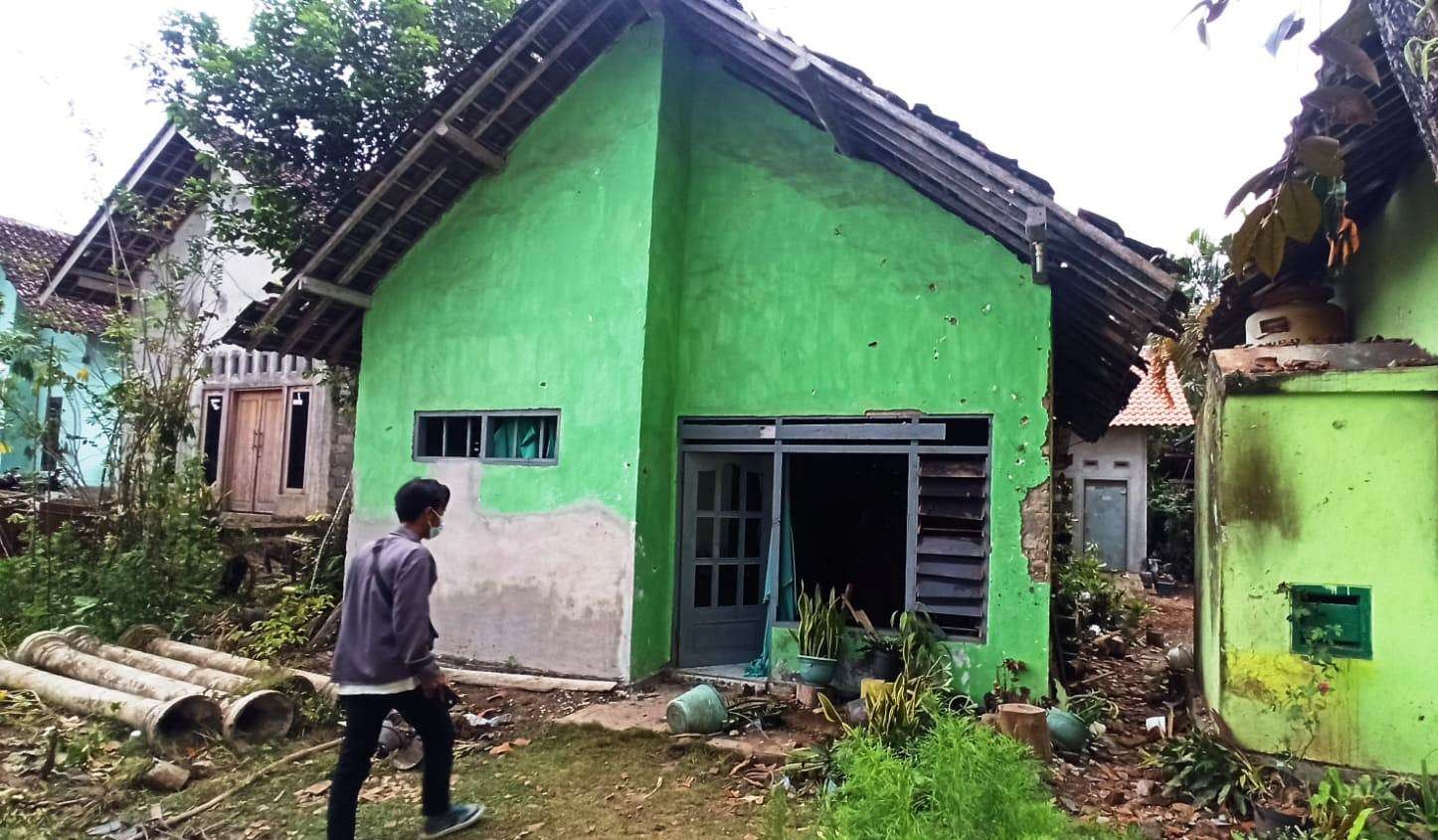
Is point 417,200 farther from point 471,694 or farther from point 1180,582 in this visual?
point 1180,582

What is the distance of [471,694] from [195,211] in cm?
963

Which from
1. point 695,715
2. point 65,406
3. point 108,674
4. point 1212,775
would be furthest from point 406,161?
point 65,406

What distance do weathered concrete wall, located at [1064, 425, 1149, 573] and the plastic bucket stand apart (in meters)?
12.3

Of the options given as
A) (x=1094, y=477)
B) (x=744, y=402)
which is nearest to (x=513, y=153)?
(x=744, y=402)

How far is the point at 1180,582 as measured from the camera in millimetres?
16219

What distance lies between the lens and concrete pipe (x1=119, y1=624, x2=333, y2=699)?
593 centimetres

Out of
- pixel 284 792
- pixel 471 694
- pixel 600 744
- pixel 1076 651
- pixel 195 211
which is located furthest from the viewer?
→ pixel 195 211

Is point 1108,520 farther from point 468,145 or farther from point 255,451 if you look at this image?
point 255,451

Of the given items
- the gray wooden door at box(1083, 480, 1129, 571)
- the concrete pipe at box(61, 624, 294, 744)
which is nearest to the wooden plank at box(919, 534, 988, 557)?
the concrete pipe at box(61, 624, 294, 744)

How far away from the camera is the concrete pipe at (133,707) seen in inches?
209

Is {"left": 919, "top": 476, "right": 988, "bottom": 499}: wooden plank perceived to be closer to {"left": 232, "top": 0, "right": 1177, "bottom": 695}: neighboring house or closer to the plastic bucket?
{"left": 232, "top": 0, "right": 1177, "bottom": 695}: neighboring house

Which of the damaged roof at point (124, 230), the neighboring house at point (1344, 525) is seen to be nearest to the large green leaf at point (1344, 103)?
the neighboring house at point (1344, 525)

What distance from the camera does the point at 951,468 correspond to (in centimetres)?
634

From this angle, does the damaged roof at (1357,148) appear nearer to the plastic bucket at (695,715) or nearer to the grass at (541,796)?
the grass at (541,796)
